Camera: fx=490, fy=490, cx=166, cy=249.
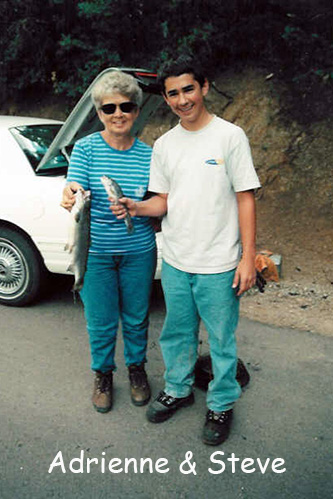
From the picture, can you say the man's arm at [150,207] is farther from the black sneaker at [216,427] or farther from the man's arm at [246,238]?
the black sneaker at [216,427]

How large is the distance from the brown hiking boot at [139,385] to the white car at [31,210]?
1056 mm

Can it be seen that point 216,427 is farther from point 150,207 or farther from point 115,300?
point 150,207

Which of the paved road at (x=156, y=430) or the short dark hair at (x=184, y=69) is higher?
the short dark hair at (x=184, y=69)

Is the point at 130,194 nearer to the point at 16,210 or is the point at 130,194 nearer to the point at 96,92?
the point at 96,92

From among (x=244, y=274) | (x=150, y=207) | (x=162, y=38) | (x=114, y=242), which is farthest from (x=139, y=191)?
(x=162, y=38)

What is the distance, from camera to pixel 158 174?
2768mm

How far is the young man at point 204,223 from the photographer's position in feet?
8.31

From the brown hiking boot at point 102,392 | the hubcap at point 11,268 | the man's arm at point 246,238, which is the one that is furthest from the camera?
the hubcap at point 11,268

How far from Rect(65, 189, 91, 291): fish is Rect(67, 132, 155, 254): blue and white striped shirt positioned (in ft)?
0.99

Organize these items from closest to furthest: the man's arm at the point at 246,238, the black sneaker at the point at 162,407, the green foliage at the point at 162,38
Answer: the man's arm at the point at 246,238 < the black sneaker at the point at 162,407 < the green foliage at the point at 162,38

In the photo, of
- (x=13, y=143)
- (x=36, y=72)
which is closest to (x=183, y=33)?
(x=36, y=72)

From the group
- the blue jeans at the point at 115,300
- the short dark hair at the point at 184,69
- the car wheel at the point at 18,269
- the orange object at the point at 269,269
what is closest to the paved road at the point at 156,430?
the blue jeans at the point at 115,300

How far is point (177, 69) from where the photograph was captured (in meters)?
2.53

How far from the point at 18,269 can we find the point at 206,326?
235 cm
